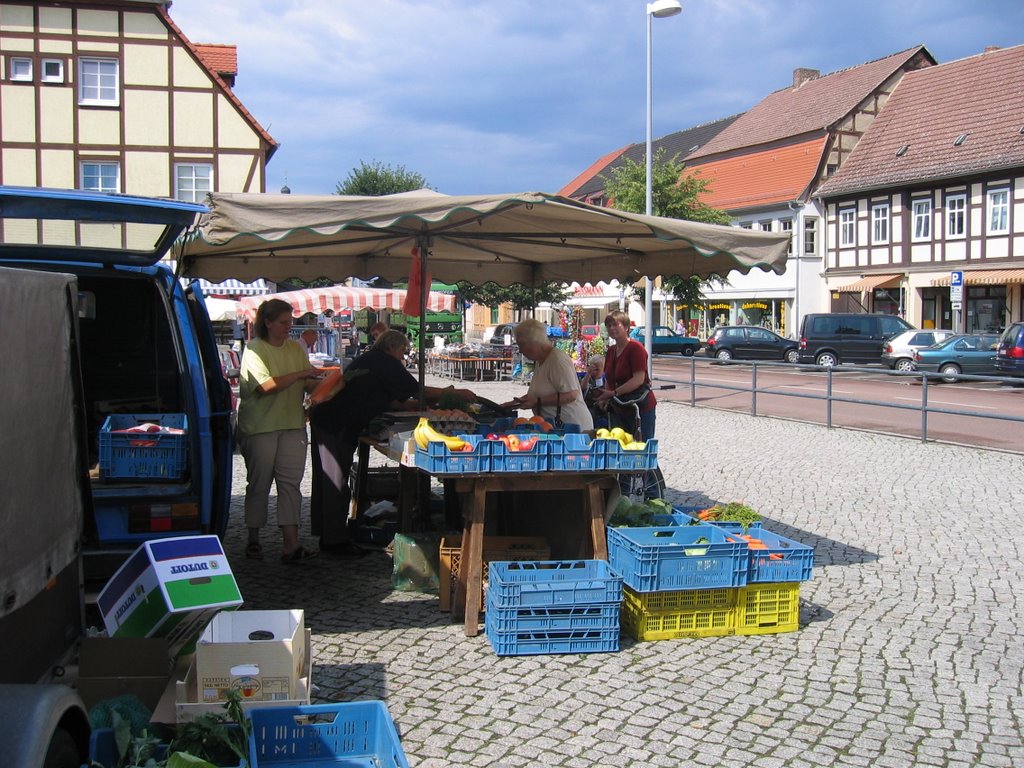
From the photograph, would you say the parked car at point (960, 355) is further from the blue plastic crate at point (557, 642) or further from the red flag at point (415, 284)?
the blue plastic crate at point (557, 642)

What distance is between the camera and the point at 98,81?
27.7 meters

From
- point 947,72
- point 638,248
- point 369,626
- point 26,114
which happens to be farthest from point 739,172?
point 369,626

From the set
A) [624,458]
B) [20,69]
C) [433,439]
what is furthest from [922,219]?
[433,439]

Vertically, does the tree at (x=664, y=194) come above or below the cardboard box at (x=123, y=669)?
above

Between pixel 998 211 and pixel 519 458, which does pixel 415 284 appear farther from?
pixel 998 211

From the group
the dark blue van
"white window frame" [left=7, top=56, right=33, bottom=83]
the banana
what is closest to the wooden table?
the banana

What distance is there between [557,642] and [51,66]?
90.8 feet

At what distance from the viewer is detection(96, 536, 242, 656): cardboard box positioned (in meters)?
3.99

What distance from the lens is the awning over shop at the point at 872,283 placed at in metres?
41.9

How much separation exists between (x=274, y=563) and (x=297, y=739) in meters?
3.67

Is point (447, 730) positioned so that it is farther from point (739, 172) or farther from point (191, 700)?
point (739, 172)

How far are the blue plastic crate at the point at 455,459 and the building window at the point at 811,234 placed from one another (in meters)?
44.5

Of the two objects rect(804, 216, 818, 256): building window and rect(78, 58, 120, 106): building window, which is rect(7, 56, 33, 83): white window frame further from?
rect(804, 216, 818, 256): building window

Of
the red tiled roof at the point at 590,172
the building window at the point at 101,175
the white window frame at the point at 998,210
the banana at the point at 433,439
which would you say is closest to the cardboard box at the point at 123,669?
the banana at the point at 433,439
